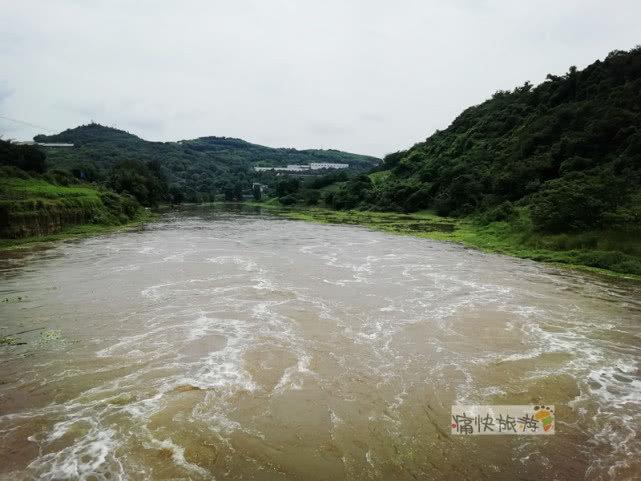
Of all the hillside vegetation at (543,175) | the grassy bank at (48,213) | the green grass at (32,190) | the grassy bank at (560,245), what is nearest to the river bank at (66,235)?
the grassy bank at (48,213)

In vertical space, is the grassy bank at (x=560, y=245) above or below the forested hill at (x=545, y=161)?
below

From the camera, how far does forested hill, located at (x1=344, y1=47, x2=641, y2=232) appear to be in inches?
1082

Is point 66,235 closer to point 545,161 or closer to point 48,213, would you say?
point 48,213

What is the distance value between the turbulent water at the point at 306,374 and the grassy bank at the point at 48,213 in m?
10.7

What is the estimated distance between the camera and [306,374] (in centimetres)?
1027

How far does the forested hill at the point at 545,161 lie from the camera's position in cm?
2748

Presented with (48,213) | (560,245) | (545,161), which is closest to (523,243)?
(560,245)

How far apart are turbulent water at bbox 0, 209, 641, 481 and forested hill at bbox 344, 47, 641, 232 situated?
9.11 m

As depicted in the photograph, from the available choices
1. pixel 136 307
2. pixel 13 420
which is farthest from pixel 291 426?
pixel 136 307

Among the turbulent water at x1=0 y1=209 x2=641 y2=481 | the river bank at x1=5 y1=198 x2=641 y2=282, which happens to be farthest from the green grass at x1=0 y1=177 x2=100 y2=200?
the turbulent water at x1=0 y1=209 x2=641 y2=481

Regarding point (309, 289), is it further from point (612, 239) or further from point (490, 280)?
point (612, 239)

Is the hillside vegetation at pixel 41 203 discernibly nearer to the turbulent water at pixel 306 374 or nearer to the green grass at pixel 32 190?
the green grass at pixel 32 190

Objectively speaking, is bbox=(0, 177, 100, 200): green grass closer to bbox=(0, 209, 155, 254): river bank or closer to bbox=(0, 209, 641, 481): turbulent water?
bbox=(0, 209, 155, 254): river bank

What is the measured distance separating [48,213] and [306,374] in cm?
3154
